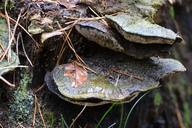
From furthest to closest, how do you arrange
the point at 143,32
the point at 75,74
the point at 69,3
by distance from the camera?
1. the point at 69,3
2. the point at 75,74
3. the point at 143,32

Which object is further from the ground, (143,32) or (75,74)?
(143,32)

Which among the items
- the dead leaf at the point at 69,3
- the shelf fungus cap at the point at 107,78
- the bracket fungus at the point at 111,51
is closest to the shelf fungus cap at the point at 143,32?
the bracket fungus at the point at 111,51

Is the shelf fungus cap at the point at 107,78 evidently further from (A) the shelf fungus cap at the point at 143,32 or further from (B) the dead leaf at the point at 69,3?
(B) the dead leaf at the point at 69,3

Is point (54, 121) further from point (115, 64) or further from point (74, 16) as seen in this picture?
point (74, 16)

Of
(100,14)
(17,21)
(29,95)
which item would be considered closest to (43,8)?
(17,21)

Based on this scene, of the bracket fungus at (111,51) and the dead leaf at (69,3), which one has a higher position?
the dead leaf at (69,3)

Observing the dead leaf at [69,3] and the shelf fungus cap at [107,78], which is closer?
the shelf fungus cap at [107,78]

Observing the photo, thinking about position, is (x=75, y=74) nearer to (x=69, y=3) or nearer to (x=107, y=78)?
(x=107, y=78)

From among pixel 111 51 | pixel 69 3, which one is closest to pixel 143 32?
pixel 111 51

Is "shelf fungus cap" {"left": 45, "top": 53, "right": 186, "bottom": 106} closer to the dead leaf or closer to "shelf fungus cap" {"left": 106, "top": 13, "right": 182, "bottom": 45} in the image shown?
"shelf fungus cap" {"left": 106, "top": 13, "right": 182, "bottom": 45}
